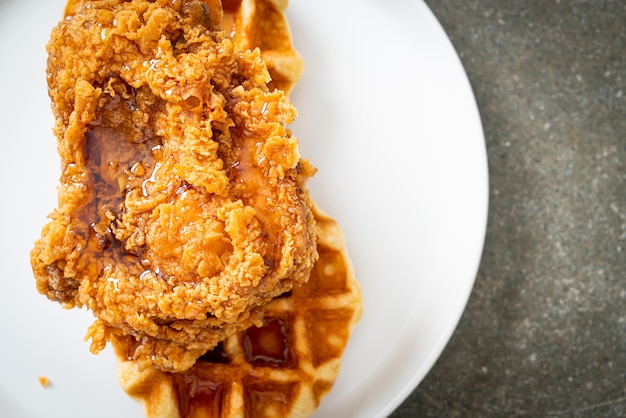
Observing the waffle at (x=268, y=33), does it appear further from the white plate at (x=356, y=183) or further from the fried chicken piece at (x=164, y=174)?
the fried chicken piece at (x=164, y=174)

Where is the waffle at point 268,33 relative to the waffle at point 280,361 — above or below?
above

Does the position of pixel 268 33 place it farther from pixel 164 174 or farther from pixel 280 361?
pixel 280 361

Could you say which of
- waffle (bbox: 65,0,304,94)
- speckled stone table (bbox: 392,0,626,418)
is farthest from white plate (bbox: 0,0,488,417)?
speckled stone table (bbox: 392,0,626,418)

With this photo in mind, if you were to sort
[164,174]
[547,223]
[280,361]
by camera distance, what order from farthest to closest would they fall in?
[547,223] < [280,361] < [164,174]

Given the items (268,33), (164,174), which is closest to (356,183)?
(268,33)

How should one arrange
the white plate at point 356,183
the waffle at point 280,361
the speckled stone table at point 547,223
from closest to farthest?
the waffle at point 280,361 → the white plate at point 356,183 → the speckled stone table at point 547,223

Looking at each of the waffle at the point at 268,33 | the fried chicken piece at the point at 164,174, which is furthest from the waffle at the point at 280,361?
the waffle at the point at 268,33

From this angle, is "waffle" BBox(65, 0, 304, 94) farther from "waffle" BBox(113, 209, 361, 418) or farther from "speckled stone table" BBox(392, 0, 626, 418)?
"speckled stone table" BBox(392, 0, 626, 418)
